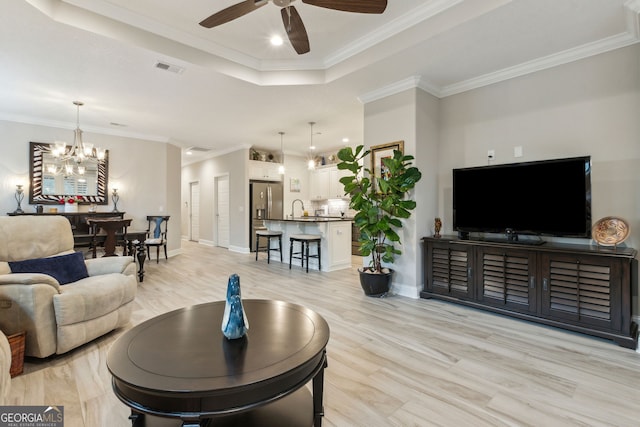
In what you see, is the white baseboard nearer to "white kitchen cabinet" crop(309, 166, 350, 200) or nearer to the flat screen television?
"white kitchen cabinet" crop(309, 166, 350, 200)

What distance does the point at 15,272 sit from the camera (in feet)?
8.01

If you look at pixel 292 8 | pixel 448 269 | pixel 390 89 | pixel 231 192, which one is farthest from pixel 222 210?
pixel 292 8

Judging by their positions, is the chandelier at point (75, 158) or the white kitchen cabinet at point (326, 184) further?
the white kitchen cabinet at point (326, 184)

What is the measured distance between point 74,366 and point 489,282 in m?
3.82

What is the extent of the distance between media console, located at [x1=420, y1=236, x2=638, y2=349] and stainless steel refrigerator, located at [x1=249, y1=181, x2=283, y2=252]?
16.3ft

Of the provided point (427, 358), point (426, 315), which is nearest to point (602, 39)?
point (426, 315)

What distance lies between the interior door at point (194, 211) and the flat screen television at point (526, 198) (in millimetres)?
8342

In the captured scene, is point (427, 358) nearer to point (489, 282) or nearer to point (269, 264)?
point (489, 282)

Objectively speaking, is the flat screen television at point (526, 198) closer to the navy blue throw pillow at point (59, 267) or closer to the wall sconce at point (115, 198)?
the navy blue throw pillow at point (59, 267)

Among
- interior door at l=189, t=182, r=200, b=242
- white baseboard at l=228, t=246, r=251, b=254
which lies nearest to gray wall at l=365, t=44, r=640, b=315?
white baseboard at l=228, t=246, r=251, b=254

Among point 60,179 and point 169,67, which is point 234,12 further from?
point 60,179

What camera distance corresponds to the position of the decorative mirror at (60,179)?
528 centimetres

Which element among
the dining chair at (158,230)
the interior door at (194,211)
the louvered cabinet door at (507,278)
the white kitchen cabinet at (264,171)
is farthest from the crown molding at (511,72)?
the interior door at (194,211)

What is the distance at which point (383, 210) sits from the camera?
396 centimetres
